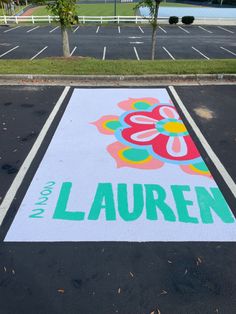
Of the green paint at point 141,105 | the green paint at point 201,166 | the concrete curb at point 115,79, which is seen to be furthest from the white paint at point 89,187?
the concrete curb at point 115,79

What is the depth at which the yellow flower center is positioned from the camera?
7.71 meters

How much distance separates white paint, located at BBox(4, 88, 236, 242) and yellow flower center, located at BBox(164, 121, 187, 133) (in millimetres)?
1441

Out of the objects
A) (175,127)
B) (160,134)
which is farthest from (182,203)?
(175,127)

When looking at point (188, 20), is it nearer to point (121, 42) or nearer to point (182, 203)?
point (121, 42)

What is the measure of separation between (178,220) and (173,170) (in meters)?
1.51

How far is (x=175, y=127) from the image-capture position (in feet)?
25.8

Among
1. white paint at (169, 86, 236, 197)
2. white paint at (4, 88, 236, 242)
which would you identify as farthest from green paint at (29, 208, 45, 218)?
white paint at (169, 86, 236, 197)

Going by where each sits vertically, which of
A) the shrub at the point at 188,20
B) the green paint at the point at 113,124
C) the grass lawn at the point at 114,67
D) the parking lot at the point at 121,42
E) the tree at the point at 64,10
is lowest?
the parking lot at the point at 121,42

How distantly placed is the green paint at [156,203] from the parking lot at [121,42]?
14.2 meters

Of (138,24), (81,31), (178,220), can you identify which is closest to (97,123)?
(178,220)

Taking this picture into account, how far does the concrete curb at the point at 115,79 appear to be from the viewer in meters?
10.8

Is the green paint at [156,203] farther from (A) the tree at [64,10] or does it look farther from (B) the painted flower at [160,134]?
(A) the tree at [64,10]
